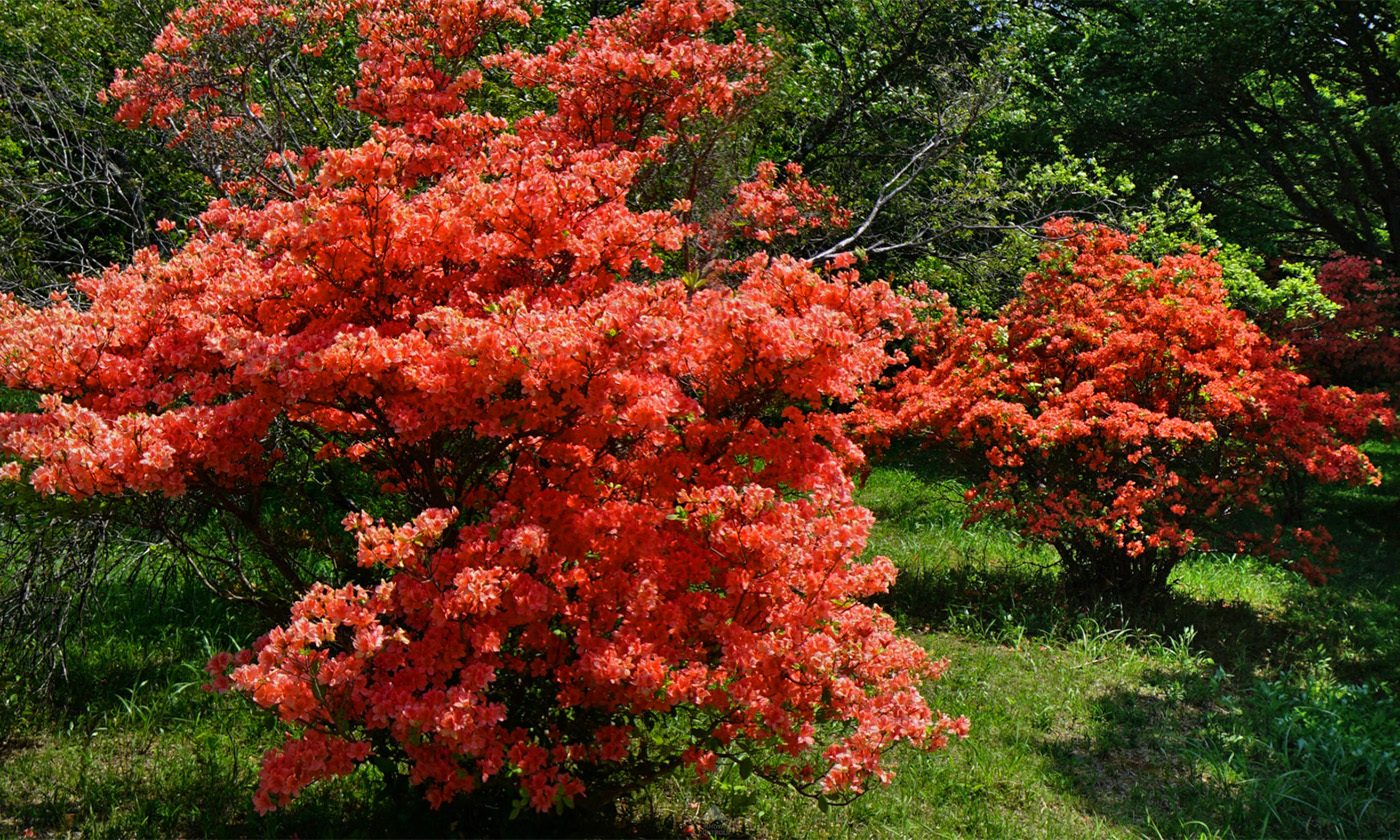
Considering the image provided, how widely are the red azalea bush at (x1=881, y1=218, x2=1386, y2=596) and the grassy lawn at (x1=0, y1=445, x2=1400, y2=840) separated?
67 cm

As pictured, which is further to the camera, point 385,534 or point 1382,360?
point 1382,360

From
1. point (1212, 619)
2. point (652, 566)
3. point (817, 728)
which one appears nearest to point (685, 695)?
point (652, 566)

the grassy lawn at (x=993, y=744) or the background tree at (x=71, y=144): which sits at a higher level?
the background tree at (x=71, y=144)

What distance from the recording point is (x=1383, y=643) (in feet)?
21.9

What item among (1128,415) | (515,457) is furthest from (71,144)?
(1128,415)

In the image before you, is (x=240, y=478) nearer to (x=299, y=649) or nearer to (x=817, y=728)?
(x=299, y=649)

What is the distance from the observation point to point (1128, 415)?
5.89 metres

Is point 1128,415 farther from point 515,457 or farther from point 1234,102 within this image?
point 1234,102

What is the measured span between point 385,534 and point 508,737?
827mm

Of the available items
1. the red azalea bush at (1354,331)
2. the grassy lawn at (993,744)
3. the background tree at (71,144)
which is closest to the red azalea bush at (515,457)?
the grassy lawn at (993,744)

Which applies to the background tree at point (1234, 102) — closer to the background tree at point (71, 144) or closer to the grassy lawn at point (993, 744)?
the grassy lawn at point (993, 744)

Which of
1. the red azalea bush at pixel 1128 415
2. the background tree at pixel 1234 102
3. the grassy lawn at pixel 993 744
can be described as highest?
the background tree at pixel 1234 102

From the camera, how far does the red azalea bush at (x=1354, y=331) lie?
8391 mm

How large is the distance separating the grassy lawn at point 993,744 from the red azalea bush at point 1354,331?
8.83ft
